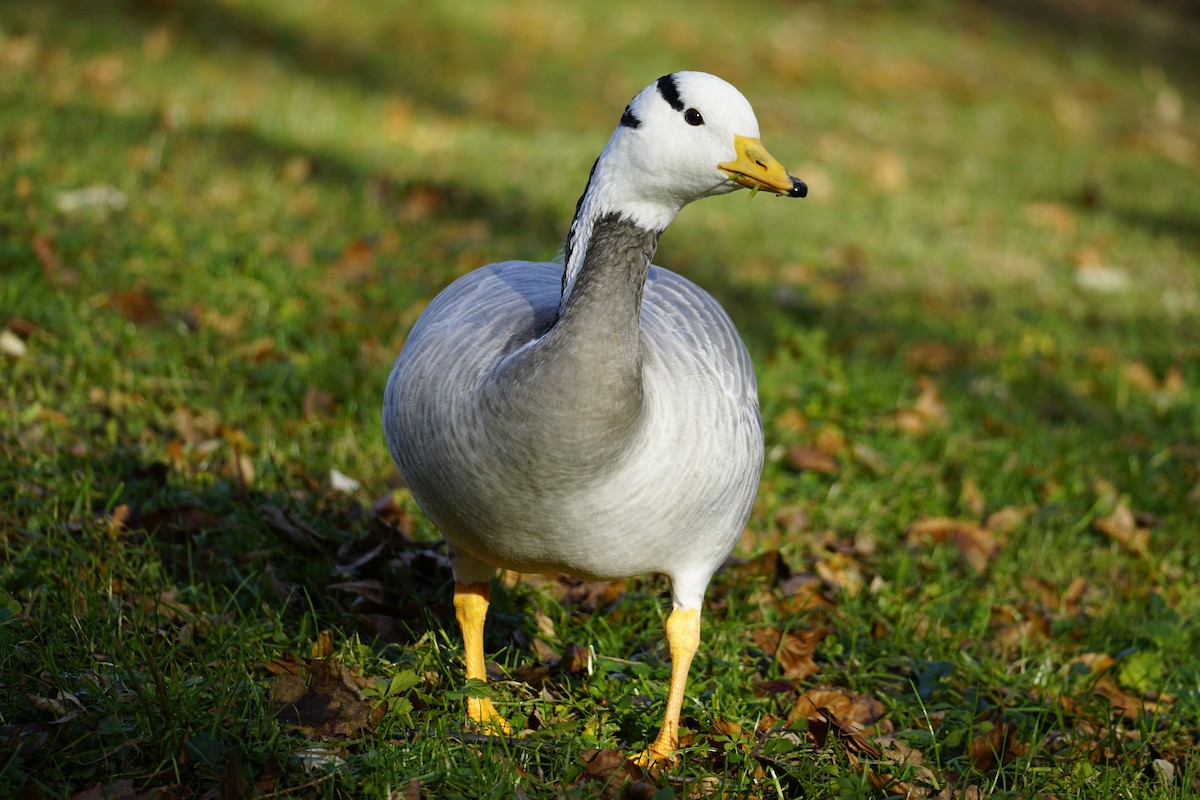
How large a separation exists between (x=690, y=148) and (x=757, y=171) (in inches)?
6.5

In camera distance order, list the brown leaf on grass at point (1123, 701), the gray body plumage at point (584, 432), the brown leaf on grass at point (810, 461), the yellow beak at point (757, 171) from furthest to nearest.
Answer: the brown leaf on grass at point (810, 461), the brown leaf on grass at point (1123, 701), the gray body plumage at point (584, 432), the yellow beak at point (757, 171)

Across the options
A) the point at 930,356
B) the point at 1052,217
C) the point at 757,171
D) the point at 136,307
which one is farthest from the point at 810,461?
the point at 1052,217

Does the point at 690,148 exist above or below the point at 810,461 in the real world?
above

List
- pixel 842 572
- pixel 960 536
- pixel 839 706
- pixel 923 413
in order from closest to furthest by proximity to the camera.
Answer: pixel 839 706
pixel 842 572
pixel 960 536
pixel 923 413

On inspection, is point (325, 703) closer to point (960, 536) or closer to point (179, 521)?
point (179, 521)

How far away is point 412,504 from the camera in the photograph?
4.51 meters

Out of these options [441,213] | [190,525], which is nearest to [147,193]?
[441,213]

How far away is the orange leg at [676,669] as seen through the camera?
318 centimetres

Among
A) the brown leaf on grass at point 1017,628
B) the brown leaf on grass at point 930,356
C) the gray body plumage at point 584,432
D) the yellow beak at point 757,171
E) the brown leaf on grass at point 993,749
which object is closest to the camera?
the yellow beak at point 757,171

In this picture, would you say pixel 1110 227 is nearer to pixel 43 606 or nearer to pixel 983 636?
pixel 983 636

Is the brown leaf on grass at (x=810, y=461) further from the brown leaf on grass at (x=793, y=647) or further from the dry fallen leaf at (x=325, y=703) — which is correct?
the dry fallen leaf at (x=325, y=703)

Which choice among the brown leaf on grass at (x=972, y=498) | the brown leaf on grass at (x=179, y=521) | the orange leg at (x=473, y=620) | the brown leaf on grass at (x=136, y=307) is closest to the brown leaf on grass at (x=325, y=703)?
the orange leg at (x=473, y=620)

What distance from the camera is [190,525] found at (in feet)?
13.3

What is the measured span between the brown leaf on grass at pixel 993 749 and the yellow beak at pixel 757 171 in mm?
1671
